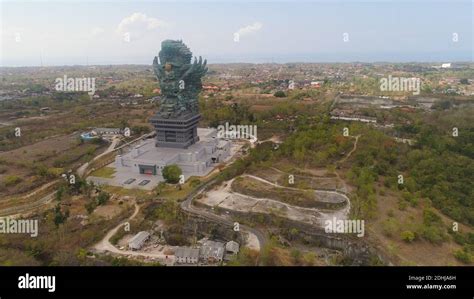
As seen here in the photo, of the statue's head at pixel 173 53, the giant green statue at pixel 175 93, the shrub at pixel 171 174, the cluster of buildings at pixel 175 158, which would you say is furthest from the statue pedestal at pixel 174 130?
the shrub at pixel 171 174

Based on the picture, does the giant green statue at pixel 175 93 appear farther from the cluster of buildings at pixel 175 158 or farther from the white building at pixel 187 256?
the white building at pixel 187 256

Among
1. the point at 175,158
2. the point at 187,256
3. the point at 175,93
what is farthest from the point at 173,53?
the point at 187,256

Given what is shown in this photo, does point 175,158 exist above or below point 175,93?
below

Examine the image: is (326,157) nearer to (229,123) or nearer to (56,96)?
(229,123)

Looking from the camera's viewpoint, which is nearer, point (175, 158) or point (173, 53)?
point (175, 158)

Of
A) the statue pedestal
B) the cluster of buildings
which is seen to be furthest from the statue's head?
the cluster of buildings

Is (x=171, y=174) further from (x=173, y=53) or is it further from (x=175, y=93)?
(x=173, y=53)

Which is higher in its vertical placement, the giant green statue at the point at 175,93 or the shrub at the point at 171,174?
the giant green statue at the point at 175,93
